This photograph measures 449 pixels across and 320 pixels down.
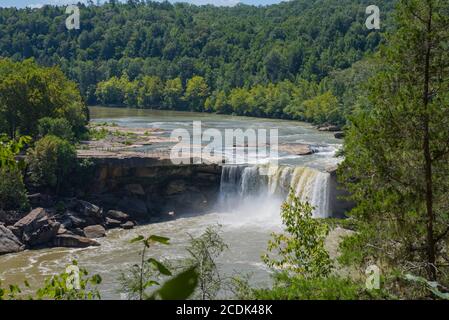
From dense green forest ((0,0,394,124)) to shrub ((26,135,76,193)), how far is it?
117 ft

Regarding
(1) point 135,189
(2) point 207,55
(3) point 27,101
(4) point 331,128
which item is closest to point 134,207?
(1) point 135,189

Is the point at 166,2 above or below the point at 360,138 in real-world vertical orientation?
above

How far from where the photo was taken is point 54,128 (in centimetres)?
3884

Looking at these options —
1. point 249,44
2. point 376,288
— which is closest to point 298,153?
point 376,288

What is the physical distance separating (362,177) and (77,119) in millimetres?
37500

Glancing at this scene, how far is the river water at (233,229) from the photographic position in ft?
81.6

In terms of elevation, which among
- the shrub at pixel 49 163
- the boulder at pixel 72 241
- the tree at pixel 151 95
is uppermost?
the tree at pixel 151 95

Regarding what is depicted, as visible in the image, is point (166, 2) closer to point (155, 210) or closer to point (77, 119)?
point (77, 119)

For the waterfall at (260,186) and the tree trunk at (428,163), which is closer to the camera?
the tree trunk at (428,163)

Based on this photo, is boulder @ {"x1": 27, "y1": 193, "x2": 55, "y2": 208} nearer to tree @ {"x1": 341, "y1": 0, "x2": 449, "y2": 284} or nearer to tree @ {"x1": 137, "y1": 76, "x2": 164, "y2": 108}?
tree @ {"x1": 341, "y1": 0, "x2": 449, "y2": 284}

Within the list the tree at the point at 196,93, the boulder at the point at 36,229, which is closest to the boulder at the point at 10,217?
the boulder at the point at 36,229

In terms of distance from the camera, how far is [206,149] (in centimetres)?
4259

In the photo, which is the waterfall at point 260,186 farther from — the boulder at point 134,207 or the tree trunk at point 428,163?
the tree trunk at point 428,163

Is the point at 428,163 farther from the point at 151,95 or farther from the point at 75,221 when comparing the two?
the point at 151,95
